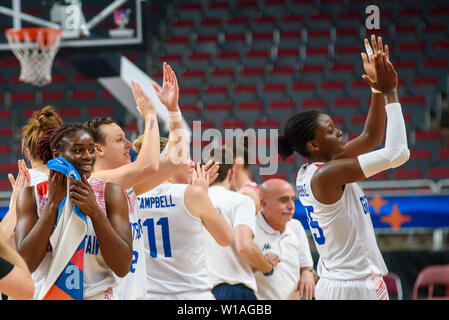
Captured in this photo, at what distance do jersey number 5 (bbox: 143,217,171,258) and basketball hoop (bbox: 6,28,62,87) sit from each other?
14.6ft

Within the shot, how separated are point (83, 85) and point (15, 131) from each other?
2.02 metres

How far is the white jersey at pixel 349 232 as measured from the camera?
3688mm

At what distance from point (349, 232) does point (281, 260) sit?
1613 mm

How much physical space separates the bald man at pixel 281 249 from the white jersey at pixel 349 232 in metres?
1.43

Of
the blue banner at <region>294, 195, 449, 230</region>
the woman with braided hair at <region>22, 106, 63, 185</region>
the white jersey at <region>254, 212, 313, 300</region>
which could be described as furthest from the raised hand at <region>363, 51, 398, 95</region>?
the blue banner at <region>294, 195, 449, 230</region>

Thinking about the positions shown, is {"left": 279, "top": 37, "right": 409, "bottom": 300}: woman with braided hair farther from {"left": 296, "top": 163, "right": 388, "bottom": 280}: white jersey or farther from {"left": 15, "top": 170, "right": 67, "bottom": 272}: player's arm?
{"left": 15, "top": 170, "right": 67, "bottom": 272}: player's arm

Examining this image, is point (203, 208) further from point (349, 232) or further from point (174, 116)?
point (349, 232)

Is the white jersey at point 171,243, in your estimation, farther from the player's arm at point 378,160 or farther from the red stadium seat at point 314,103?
the red stadium seat at point 314,103

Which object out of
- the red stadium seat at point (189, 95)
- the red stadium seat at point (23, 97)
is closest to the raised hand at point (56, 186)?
the red stadium seat at point (189, 95)

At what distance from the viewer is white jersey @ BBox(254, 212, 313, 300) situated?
5215 millimetres

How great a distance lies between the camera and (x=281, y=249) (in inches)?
208

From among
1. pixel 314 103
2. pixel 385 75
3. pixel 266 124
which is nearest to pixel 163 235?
pixel 385 75

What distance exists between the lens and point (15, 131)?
547 inches
